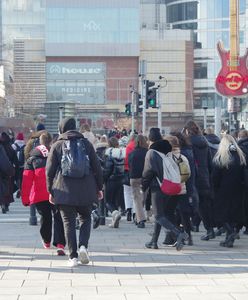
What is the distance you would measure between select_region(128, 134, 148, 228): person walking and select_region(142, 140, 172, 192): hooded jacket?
280 cm

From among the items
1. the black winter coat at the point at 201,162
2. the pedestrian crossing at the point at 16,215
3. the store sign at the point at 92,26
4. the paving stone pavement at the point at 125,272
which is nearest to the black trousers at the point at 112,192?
the pedestrian crossing at the point at 16,215

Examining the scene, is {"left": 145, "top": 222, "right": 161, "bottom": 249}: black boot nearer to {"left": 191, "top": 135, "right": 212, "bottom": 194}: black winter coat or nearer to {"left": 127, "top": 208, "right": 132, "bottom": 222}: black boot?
{"left": 191, "top": 135, "right": 212, "bottom": 194}: black winter coat

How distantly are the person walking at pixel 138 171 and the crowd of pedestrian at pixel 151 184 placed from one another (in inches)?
0.7

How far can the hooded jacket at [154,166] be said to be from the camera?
11523 mm

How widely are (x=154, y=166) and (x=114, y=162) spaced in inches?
155

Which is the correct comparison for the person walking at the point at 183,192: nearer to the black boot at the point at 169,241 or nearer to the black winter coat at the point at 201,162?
the black boot at the point at 169,241

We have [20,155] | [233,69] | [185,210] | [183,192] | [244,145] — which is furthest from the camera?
[233,69]

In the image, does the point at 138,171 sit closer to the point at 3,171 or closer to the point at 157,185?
the point at 157,185

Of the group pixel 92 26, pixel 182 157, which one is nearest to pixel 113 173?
pixel 182 157

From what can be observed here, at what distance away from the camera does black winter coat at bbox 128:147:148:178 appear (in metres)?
14.5

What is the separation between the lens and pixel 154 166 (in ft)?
37.9

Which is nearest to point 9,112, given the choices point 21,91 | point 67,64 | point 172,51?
point 21,91

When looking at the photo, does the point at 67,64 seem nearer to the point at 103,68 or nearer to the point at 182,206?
the point at 103,68

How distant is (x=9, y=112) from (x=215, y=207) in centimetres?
6553
